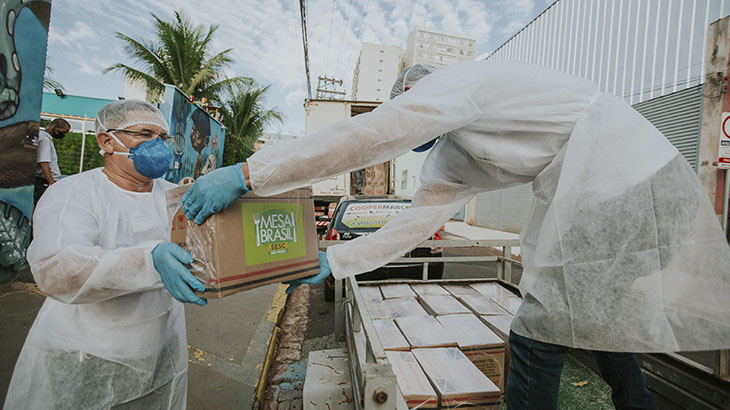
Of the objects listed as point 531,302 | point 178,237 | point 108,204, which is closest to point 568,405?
point 531,302

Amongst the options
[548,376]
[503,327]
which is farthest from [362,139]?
[503,327]

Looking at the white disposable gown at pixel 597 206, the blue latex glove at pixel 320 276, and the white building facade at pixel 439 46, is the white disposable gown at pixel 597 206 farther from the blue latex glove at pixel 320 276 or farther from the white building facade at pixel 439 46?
the white building facade at pixel 439 46

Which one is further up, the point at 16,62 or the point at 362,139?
the point at 16,62

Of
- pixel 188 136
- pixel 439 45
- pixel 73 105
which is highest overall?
pixel 439 45

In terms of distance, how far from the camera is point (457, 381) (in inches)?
65.5

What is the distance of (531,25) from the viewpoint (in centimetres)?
1188

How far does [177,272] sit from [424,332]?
5.30 ft

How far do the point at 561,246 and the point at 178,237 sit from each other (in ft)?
4.56

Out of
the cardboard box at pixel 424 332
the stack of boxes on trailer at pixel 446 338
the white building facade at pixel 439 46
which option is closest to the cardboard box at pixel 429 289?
the stack of boxes on trailer at pixel 446 338

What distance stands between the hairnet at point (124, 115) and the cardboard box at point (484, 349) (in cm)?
210

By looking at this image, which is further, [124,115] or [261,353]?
[261,353]

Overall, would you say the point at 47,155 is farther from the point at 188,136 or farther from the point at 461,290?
the point at 461,290

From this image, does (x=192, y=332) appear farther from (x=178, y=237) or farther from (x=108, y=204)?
(x=178, y=237)

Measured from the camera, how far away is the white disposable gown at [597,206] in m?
1.12
